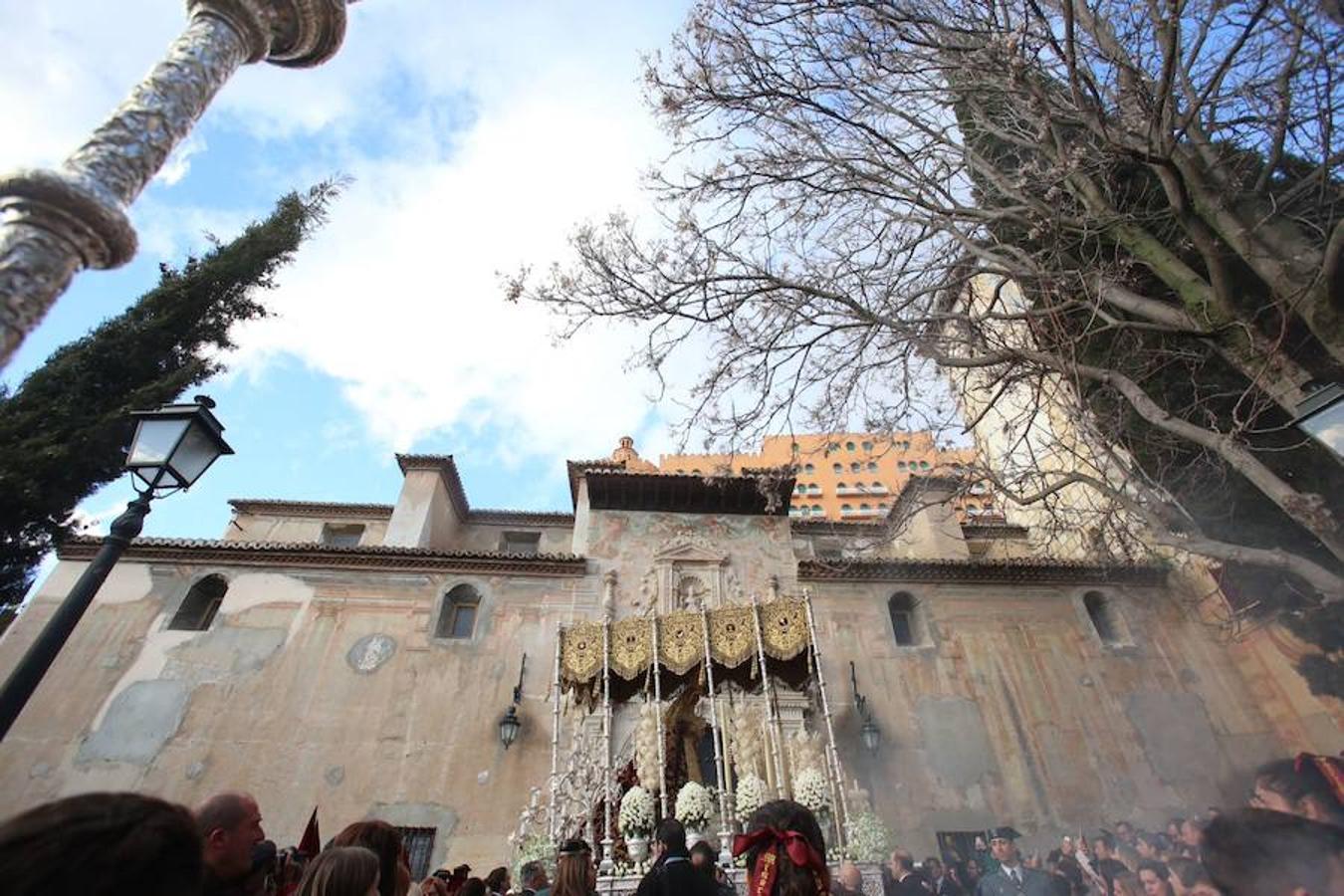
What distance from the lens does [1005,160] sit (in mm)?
10617

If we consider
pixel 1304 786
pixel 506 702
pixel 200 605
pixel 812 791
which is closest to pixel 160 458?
pixel 812 791

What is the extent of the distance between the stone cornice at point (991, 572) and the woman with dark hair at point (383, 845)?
1251 cm

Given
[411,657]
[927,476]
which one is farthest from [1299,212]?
[411,657]

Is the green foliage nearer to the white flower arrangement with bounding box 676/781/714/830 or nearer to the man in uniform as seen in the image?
the white flower arrangement with bounding box 676/781/714/830

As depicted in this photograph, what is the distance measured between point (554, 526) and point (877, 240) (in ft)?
42.9

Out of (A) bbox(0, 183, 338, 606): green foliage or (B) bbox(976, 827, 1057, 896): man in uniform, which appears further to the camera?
(A) bbox(0, 183, 338, 606): green foliage

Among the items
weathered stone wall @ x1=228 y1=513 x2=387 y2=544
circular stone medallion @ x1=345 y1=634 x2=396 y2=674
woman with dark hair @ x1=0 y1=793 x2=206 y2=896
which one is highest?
weathered stone wall @ x1=228 y1=513 x2=387 y2=544

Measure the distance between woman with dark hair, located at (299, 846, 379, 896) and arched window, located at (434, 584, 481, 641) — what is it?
11.8 m

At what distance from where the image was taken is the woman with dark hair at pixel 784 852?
8.77 ft

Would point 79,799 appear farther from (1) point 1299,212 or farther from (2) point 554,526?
(2) point 554,526

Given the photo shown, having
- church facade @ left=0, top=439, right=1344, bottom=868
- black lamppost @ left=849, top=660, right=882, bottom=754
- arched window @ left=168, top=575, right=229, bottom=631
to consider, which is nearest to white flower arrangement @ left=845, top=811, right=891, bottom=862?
church facade @ left=0, top=439, right=1344, bottom=868

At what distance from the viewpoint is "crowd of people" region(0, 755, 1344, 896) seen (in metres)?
1.10

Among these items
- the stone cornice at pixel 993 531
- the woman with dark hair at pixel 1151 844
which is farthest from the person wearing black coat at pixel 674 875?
the stone cornice at pixel 993 531

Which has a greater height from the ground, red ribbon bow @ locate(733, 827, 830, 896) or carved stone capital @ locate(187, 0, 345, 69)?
carved stone capital @ locate(187, 0, 345, 69)
